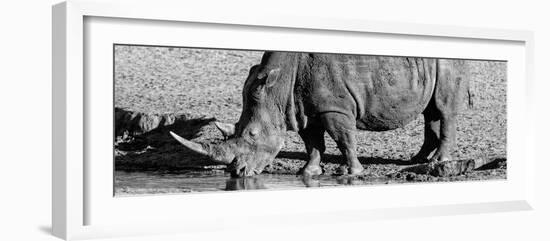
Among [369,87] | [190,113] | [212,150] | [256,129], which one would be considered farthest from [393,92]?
[190,113]

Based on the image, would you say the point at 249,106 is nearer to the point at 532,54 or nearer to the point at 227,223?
the point at 227,223

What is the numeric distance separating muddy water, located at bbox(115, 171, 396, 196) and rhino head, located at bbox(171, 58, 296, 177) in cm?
18

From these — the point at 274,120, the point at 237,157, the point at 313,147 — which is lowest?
the point at 237,157

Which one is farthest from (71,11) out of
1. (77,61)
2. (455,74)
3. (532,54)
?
(532,54)

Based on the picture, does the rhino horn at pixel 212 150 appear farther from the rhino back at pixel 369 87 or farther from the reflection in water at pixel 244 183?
the rhino back at pixel 369 87

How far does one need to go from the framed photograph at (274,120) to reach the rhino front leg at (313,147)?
0.06ft

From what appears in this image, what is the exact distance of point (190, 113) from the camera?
12.2 m

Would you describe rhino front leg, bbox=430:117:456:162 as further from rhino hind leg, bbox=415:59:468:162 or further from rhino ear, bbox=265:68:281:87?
rhino ear, bbox=265:68:281:87

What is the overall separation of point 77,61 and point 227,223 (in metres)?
2.42

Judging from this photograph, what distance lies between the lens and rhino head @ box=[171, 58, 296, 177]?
491 inches

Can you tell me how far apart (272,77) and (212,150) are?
1.11 m

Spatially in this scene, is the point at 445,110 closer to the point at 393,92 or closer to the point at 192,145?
the point at 393,92

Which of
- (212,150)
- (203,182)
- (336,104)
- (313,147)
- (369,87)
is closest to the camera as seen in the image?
(203,182)

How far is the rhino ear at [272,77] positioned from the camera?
12.6m
